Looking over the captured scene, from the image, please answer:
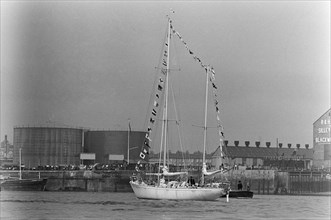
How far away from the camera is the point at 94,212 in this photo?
5831cm

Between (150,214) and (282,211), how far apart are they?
513 inches

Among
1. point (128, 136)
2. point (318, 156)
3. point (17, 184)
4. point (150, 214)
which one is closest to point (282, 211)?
point (150, 214)

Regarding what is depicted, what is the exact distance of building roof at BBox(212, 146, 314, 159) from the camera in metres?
147

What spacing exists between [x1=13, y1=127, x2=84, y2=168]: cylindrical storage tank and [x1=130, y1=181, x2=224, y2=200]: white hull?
59.1m

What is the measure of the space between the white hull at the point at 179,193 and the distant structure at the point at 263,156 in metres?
58.3

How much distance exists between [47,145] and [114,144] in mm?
12604

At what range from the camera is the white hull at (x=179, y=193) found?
2968 inches

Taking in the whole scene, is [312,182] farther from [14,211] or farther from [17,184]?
[14,211]

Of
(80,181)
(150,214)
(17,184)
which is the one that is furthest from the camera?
(80,181)

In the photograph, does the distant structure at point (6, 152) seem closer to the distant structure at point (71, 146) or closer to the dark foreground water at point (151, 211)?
the distant structure at point (71, 146)

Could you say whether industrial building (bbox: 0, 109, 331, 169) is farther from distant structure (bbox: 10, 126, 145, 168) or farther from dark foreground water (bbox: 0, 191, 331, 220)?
dark foreground water (bbox: 0, 191, 331, 220)

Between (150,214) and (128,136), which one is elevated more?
(128,136)

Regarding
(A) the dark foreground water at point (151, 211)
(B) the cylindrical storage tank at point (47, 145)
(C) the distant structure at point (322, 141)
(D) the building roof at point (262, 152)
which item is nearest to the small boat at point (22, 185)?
(B) the cylindrical storage tank at point (47, 145)

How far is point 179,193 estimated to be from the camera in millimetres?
75375
